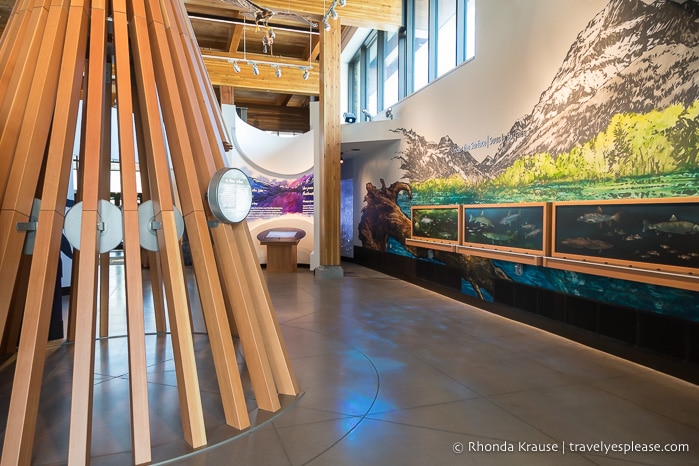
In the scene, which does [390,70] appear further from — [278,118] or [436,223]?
[278,118]

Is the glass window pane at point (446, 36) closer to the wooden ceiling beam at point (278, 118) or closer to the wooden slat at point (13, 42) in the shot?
the wooden slat at point (13, 42)

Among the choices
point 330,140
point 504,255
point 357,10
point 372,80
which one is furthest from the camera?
point 372,80

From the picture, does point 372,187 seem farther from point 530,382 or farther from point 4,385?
point 4,385

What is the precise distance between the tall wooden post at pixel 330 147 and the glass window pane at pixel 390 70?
1.61 m

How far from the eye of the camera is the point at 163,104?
3090mm

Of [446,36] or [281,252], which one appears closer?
[446,36]

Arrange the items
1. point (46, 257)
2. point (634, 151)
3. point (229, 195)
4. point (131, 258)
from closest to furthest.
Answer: point (46, 257) → point (131, 258) → point (229, 195) → point (634, 151)

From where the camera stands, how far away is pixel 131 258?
2701mm

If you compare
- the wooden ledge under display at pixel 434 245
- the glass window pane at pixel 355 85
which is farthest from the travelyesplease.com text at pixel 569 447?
the glass window pane at pixel 355 85

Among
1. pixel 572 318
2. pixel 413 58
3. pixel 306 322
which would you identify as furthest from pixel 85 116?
pixel 413 58

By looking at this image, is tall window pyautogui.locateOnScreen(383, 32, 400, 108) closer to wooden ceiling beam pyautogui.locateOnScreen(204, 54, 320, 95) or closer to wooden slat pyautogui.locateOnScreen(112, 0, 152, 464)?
wooden ceiling beam pyautogui.locateOnScreen(204, 54, 320, 95)

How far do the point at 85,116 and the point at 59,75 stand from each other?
30 centimetres

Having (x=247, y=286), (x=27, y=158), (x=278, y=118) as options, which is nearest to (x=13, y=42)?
(x=27, y=158)

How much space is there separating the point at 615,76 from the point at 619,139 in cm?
66
